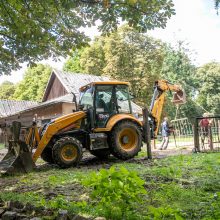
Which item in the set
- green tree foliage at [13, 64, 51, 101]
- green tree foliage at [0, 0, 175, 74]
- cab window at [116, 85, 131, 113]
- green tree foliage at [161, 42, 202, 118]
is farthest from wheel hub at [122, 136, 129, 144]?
green tree foliage at [13, 64, 51, 101]

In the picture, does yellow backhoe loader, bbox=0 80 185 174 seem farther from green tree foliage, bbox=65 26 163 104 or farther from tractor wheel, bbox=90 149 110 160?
green tree foliage, bbox=65 26 163 104

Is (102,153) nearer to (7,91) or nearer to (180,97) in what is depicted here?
(180,97)

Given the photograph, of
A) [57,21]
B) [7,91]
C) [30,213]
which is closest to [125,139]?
[57,21]

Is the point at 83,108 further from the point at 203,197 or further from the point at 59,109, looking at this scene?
the point at 59,109

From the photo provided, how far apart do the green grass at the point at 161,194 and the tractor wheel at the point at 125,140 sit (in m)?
2.95

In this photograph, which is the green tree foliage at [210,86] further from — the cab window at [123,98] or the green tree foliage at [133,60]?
the cab window at [123,98]

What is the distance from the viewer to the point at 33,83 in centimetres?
5806

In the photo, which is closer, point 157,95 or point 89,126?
point 89,126

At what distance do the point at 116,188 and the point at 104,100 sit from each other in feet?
22.6

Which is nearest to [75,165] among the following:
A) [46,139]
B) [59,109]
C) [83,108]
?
[46,139]

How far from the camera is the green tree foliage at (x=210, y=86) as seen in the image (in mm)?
43094

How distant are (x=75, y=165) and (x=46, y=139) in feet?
3.94

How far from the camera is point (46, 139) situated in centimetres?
925

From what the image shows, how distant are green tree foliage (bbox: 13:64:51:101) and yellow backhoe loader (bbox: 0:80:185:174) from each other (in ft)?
151
